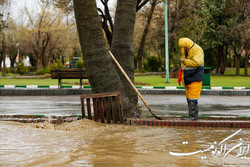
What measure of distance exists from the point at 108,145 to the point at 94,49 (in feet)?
8.40

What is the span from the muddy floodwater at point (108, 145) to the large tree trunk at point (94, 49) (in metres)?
0.89

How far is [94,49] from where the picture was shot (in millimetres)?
7648

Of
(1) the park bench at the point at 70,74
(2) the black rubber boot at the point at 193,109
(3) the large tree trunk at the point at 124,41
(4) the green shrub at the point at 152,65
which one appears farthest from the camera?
(4) the green shrub at the point at 152,65

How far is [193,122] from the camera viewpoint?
742 cm

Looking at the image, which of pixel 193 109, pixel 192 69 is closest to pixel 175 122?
pixel 193 109

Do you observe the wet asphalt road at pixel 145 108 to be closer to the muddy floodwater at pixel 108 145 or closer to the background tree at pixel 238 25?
the muddy floodwater at pixel 108 145

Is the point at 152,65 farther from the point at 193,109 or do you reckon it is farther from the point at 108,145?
the point at 108,145

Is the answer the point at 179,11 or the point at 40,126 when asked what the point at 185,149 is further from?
the point at 179,11

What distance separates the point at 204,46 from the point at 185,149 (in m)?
38.6

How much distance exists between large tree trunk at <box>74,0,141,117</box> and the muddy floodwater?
886mm

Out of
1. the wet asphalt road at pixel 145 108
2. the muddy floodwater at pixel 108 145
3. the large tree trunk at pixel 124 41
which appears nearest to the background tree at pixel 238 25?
the wet asphalt road at pixel 145 108

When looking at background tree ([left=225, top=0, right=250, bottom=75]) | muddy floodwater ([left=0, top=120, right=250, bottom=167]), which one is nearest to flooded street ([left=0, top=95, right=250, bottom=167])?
muddy floodwater ([left=0, top=120, right=250, bottom=167])

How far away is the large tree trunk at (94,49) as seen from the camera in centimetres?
754

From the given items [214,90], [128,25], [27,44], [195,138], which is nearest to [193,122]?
[195,138]
